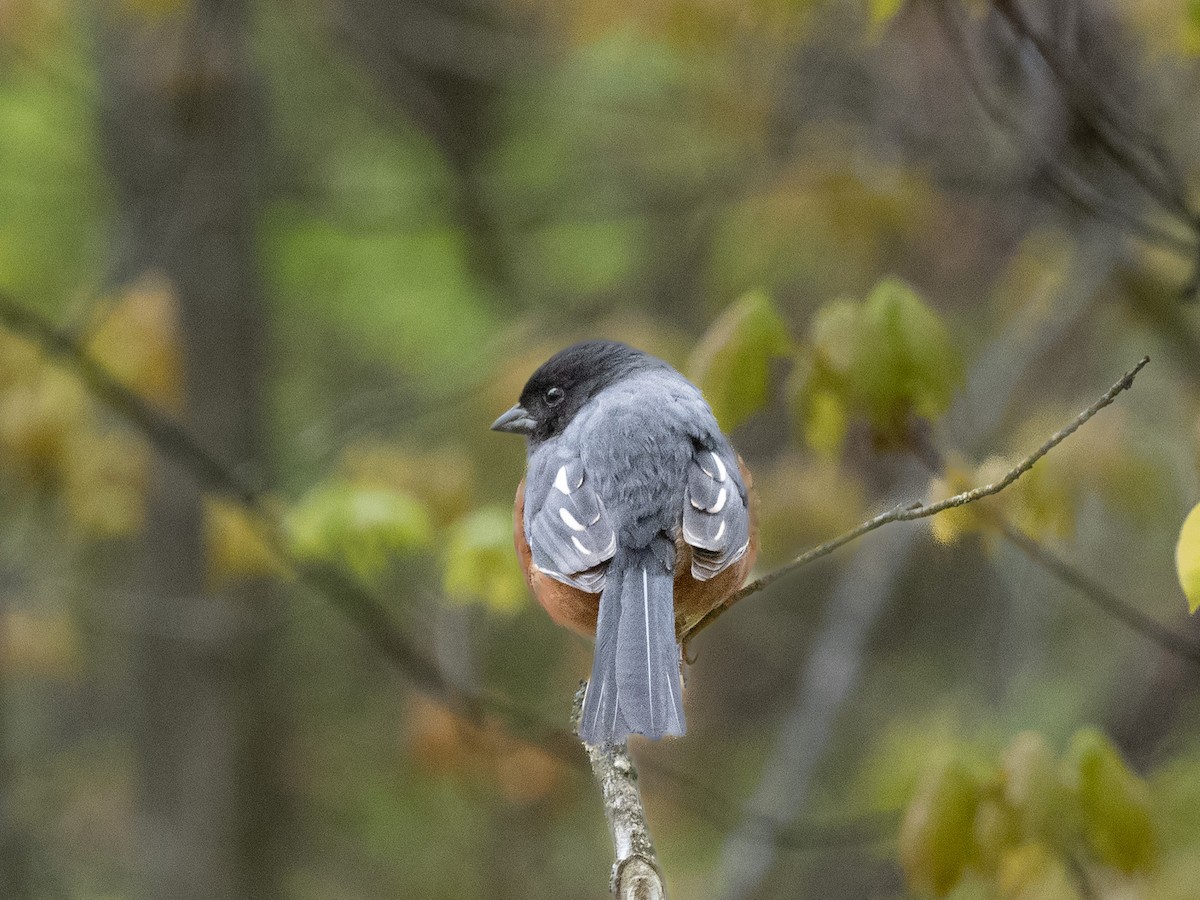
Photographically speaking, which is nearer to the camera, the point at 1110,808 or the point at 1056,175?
the point at 1110,808

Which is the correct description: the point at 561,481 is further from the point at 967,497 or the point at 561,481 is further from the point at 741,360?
the point at 967,497

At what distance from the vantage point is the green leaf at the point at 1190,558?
1.92 meters

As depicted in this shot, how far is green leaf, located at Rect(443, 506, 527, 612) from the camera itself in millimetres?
3594

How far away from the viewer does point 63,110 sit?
30.4 ft

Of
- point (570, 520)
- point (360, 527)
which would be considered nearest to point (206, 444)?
point (360, 527)

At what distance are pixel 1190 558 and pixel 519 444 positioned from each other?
241 inches

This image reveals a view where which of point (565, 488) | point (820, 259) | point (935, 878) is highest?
point (820, 259)

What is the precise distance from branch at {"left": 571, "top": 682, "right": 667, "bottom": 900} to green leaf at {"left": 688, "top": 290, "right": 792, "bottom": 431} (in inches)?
39.0

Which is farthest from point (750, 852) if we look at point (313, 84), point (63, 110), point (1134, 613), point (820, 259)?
point (313, 84)

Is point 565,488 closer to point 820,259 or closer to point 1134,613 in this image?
point 1134,613

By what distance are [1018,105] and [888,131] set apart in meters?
1.63

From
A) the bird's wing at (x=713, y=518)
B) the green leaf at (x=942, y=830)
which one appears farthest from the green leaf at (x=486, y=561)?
the green leaf at (x=942, y=830)

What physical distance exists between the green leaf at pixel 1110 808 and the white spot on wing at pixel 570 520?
4.65 ft

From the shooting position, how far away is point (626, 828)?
2186mm
